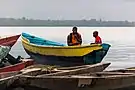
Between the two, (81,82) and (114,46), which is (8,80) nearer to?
(81,82)

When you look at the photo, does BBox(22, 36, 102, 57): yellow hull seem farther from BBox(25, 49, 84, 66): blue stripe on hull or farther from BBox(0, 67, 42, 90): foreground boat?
BBox(0, 67, 42, 90): foreground boat

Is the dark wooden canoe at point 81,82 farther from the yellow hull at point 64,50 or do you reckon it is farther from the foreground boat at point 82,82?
the yellow hull at point 64,50

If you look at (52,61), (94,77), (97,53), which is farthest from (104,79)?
(52,61)

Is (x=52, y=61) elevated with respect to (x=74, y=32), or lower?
lower

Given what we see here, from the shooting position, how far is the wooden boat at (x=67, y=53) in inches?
631

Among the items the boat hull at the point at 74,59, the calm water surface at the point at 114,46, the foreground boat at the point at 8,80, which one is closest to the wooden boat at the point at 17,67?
the foreground boat at the point at 8,80

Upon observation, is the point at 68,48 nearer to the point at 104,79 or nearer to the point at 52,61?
the point at 52,61

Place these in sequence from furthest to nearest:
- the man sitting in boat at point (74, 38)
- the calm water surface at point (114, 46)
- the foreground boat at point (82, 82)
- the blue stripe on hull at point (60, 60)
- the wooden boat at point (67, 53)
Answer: the calm water surface at point (114, 46)
the blue stripe on hull at point (60, 60)
the man sitting in boat at point (74, 38)
the wooden boat at point (67, 53)
the foreground boat at point (82, 82)

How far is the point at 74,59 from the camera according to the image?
662 inches

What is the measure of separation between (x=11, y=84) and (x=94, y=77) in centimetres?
197

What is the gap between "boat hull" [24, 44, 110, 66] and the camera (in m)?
16.1

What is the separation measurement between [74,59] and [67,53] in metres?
0.47

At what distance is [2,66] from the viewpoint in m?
12.0

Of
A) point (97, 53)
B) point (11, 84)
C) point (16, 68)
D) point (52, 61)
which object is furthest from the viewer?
point (52, 61)
